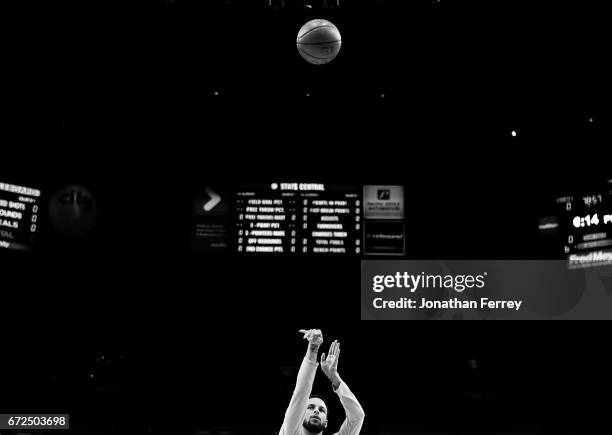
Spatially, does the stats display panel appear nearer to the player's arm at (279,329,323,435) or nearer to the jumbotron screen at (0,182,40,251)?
the jumbotron screen at (0,182,40,251)

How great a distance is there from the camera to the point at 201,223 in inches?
313

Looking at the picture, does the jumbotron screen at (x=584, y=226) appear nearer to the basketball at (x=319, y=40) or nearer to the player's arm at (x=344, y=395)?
the basketball at (x=319, y=40)

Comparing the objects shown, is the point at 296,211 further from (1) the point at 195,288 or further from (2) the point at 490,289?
(2) the point at 490,289

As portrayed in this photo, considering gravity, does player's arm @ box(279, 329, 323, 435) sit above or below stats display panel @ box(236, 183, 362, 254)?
below

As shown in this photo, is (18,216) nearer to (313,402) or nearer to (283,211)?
(283,211)

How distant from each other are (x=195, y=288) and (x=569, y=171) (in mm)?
4542

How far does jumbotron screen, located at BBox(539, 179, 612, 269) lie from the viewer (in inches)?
291

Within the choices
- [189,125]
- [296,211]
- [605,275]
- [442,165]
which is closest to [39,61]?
[189,125]

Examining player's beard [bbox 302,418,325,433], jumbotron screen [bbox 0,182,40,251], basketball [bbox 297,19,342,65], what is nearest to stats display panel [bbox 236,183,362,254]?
jumbotron screen [bbox 0,182,40,251]

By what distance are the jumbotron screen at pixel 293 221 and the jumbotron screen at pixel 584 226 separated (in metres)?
1.72

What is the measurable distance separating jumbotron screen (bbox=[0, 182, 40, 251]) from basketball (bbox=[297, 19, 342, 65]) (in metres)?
3.70

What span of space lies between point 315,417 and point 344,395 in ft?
0.61

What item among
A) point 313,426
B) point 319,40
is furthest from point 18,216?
point 313,426

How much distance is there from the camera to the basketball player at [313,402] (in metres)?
3.32
